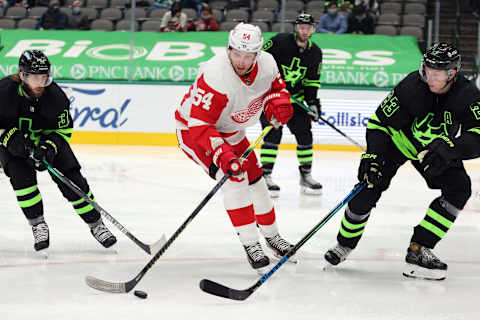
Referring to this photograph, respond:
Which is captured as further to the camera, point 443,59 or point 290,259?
point 290,259

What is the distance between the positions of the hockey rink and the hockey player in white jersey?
25cm

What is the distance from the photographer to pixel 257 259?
10.4 ft

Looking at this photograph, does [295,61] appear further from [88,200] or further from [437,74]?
[437,74]

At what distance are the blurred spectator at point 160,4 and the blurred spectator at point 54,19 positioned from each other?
1110mm

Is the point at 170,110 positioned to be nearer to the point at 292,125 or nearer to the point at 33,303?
the point at 292,125

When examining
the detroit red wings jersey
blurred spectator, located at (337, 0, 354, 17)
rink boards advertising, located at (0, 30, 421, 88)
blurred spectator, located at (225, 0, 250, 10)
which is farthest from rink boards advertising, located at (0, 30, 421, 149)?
the detroit red wings jersey

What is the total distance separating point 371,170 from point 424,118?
1.09 feet

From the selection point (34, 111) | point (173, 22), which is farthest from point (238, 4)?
point (34, 111)

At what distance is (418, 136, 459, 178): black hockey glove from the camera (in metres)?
2.84

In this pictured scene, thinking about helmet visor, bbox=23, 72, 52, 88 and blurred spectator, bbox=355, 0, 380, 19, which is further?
blurred spectator, bbox=355, 0, 380, 19

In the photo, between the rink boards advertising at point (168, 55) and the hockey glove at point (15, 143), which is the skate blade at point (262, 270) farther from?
the rink boards advertising at point (168, 55)

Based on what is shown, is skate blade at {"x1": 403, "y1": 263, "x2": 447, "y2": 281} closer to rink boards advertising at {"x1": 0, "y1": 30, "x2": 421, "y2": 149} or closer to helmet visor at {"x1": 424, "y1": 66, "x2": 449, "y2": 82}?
helmet visor at {"x1": 424, "y1": 66, "x2": 449, "y2": 82}

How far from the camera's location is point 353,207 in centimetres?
314

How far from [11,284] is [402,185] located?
3841 mm
